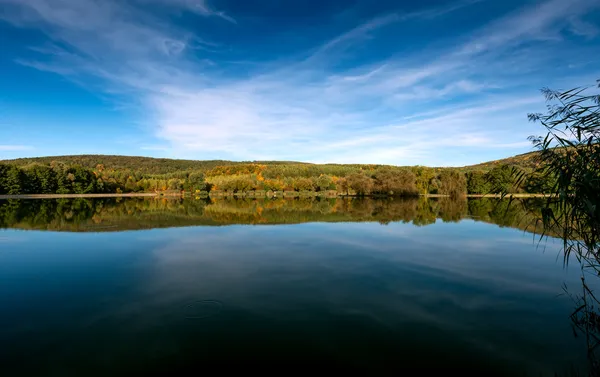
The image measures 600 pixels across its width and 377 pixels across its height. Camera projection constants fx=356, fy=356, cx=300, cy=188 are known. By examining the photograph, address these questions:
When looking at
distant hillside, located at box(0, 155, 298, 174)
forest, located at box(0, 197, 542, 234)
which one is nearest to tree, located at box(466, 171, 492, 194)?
forest, located at box(0, 197, 542, 234)

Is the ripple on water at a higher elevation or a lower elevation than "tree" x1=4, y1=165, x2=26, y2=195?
lower

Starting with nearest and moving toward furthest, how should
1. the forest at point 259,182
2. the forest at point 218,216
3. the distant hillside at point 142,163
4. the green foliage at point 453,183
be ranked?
the forest at point 218,216 < the forest at point 259,182 < the green foliage at point 453,183 < the distant hillside at point 142,163

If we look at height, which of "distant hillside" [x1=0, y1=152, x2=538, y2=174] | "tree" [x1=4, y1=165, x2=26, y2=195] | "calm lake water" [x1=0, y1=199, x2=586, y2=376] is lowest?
"calm lake water" [x1=0, y1=199, x2=586, y2=376]

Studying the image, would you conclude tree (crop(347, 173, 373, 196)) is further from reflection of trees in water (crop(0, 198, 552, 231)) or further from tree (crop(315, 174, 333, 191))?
reflection of trees in water (crop(0, 198, 552, 231))

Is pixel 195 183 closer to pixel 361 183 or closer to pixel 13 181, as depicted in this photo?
pixel 13 181

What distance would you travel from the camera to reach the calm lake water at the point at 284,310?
557 centimetres

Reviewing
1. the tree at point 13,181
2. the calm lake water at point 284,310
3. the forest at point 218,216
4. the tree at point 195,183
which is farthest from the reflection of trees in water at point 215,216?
the tree at point 195,183

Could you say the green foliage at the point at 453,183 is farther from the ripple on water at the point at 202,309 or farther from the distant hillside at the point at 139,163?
the distant hillside at the point at 139,163

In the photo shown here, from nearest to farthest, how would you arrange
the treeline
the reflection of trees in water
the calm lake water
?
the calm lake water, the reflection of trees in water, the treeline

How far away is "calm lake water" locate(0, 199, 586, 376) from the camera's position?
5.57m

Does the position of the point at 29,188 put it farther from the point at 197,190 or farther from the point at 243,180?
the point at 243,180

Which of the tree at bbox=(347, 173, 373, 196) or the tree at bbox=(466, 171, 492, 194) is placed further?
the tree at bbox=(466, 171, 492, 194)

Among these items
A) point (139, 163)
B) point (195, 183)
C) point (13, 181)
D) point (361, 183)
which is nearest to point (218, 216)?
point (361, 183)

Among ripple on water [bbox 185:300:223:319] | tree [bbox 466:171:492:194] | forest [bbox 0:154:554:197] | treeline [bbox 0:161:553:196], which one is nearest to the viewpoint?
ripple on water [bbox 185:300:223:319]
